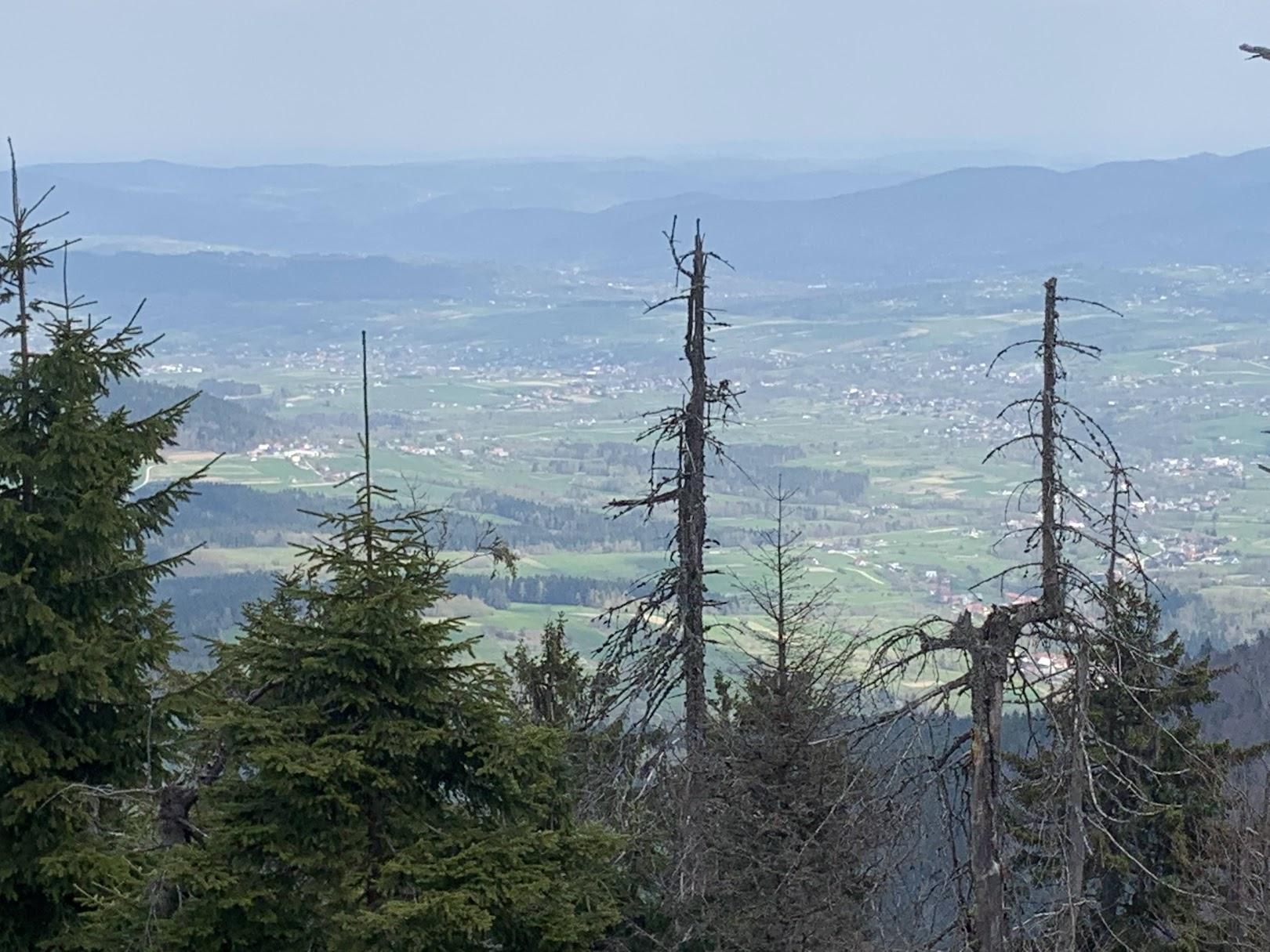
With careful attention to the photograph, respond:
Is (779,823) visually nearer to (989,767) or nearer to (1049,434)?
(1049,434)

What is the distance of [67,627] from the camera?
8.83 meters

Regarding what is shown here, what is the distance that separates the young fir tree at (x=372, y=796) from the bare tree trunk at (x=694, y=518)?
544cm

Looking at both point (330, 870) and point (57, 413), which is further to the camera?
point (57, 413)

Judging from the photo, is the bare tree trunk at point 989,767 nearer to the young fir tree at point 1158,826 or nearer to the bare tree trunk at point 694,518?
the young fir tree at point 1158,826

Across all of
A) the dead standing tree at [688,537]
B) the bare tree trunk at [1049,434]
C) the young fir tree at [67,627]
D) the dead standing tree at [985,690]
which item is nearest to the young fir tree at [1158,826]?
the bare tree trunk at [1049,434]

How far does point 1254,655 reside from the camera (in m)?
49.5

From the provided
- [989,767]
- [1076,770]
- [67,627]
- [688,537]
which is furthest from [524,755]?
[688,537]

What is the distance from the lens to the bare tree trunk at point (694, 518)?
1295cm

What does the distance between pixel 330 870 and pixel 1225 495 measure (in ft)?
381

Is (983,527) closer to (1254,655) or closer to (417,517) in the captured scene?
(1254,655)

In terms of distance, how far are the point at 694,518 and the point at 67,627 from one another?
5.73 m

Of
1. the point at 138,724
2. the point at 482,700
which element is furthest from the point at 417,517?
the point at 138,724

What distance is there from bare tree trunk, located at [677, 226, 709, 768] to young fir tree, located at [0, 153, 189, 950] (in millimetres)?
4752

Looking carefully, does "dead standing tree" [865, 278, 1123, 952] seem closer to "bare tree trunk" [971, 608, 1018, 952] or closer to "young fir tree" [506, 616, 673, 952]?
"bare tree trunk" [971, 608, 1018, 952]
